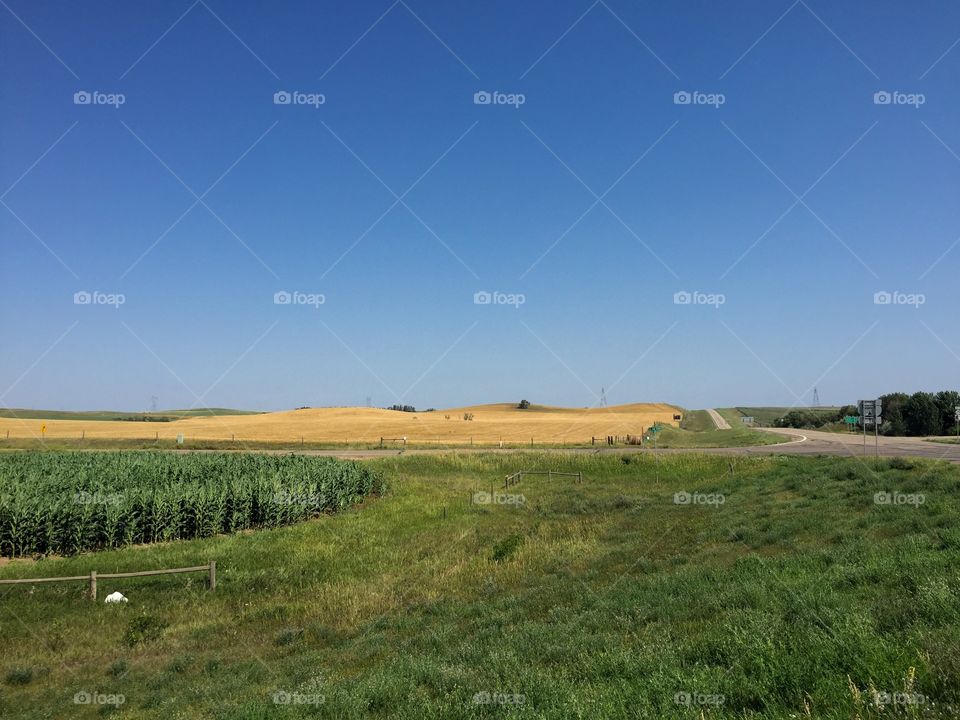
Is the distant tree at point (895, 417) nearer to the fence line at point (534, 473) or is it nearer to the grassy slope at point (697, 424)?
the grassy slope at point (697, 424)

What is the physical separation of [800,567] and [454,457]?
38.6 metres

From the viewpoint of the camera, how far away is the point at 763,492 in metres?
28.1

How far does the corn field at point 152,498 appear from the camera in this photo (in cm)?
2136

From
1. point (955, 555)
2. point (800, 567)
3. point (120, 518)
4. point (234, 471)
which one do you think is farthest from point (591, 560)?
point (234, 471)

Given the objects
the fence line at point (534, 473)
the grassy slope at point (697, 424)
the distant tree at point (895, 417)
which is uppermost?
the distant tree at point (895, 417)

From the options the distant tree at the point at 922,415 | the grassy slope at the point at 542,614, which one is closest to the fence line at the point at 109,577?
the grassy slope at the point at 542,614

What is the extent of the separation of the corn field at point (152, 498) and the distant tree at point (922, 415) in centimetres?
8018

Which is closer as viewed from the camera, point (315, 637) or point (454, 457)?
point (315, 637)

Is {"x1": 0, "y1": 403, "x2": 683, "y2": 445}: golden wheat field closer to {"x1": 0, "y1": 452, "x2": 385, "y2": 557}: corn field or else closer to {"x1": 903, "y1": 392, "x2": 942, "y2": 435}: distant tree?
{"x1": 903, "y1": 392, "x2": 942, "y2": 435}: distant tree

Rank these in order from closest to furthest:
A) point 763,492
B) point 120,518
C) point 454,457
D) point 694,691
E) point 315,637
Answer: point 694,691 → point 315,637 → point 120,518 → point 763,492 → point 454,457

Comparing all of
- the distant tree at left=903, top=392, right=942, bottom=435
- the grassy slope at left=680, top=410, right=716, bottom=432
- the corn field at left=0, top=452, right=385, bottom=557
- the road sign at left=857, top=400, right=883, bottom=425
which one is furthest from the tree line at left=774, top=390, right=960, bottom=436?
the corn field at left=0, top=452, right=385, bottom=557

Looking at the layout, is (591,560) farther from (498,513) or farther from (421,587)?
(498,513)

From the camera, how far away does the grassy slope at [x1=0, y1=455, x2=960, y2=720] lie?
21.9ft

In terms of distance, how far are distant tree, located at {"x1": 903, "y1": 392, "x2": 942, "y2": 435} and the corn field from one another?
80180 mm
